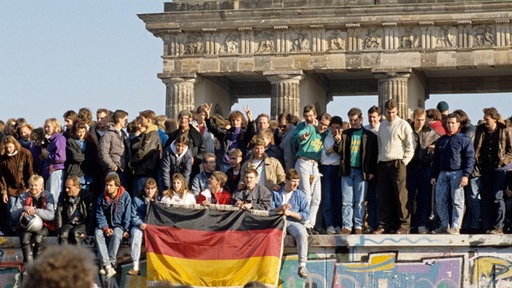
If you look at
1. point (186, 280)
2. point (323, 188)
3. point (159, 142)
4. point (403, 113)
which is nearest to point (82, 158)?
point (159, 142)

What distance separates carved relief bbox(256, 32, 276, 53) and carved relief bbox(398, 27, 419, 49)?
538 cm

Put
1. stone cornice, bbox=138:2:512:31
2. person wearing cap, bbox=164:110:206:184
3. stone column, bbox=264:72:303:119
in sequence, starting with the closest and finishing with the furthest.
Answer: person wearing cap, bbox=164:110:206:184
stone cornice, bbox=138:2:512:31
stone column, bbox=264:72:303:119

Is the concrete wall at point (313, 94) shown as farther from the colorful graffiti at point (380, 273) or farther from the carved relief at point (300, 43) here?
the colorful graffiti at point (380, 273)

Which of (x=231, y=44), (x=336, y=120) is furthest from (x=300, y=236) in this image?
(x=231, y=44)

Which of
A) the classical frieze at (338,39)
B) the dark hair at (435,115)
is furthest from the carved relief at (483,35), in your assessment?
the dark hair at (435,115)

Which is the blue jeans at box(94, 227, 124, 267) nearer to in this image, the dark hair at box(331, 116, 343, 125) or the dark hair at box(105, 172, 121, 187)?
the dark hair at box(105, 172, 121, 187)

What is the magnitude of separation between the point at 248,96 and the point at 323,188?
112ft

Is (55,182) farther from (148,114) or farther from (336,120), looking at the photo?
(336,120)

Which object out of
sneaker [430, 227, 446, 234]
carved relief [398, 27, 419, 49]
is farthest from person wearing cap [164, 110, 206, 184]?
carved relief [398, 27, 419, 49]

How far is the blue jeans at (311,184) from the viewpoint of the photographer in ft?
56.7

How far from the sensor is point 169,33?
4675 centimetres

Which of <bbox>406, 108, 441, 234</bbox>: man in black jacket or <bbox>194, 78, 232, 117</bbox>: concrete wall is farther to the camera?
<bbox>194, 78, 232, 117</bbox>: concrete wall

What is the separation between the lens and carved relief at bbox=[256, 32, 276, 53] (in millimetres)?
46469

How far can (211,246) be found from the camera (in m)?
16.9
